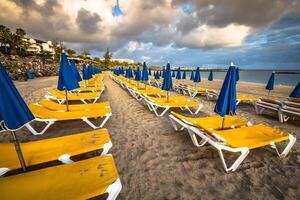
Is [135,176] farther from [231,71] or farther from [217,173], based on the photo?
[231,71]

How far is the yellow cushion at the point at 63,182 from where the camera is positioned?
1645 millimetres

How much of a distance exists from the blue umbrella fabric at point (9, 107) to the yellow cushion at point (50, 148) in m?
0.88

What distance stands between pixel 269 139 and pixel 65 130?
199 inches

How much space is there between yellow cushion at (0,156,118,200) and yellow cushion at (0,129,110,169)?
1.26 feet

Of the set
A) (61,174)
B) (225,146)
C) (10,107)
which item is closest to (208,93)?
(225,146)

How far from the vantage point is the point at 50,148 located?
262 centimetres

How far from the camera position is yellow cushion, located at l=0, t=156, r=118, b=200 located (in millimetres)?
1645

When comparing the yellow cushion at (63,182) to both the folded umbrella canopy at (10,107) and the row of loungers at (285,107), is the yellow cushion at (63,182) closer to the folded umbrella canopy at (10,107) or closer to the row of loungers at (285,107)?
the folded umbrella canopy at (10,107)

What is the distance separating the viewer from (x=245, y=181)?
2.54 metres

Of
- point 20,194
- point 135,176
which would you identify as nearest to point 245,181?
point 135,176

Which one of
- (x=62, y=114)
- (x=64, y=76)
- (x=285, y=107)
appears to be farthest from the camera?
(x=285, y=107)

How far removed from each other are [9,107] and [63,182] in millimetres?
1044

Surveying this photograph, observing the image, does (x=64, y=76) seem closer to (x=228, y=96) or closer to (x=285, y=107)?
(x=228, y=96)

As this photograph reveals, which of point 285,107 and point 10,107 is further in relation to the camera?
point 285,107
